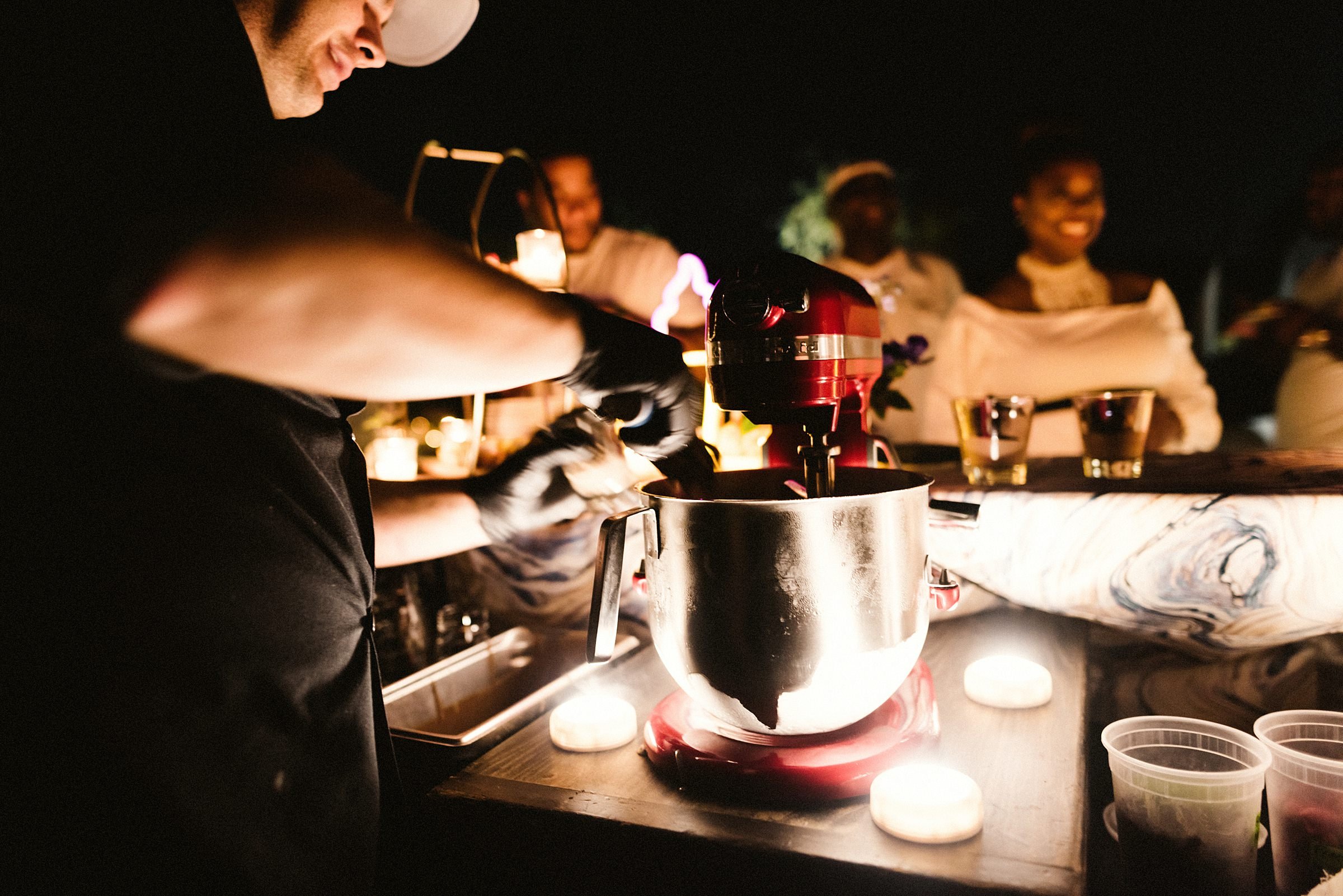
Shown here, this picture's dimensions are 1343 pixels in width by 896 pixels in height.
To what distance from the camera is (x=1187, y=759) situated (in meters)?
1.00

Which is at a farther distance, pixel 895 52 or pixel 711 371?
pixel 895 52

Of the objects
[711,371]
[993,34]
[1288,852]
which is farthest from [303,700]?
[993,34]

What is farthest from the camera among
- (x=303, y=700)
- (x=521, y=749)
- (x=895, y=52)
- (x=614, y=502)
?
(x=895, y=52)

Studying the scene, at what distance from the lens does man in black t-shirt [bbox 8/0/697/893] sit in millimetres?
→ 598

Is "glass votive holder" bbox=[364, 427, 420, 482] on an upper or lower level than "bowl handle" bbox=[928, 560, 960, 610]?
upper

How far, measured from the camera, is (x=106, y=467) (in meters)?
0.73

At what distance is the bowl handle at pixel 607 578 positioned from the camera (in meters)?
0.90

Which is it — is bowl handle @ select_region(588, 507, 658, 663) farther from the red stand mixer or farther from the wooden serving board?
the wooden serving board

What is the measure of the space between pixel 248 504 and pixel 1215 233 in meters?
12.8

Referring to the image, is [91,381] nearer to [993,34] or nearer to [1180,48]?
[993,34]

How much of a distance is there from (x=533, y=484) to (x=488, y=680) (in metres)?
0.75

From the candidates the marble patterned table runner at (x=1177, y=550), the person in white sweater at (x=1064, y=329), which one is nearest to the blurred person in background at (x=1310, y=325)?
the person in white sweater at (x=1064, y=329)

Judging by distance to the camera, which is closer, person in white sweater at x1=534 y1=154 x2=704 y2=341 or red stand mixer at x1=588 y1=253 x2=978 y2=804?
red stand mixer at x1=588 y1=253 x2=978 y2=804

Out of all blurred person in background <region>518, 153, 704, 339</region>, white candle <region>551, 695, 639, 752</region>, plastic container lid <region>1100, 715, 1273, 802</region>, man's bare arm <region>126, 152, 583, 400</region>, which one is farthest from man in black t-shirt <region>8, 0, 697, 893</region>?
blurred person in background <region>518, 153, 704, 339</region>
